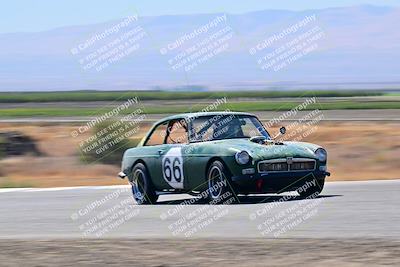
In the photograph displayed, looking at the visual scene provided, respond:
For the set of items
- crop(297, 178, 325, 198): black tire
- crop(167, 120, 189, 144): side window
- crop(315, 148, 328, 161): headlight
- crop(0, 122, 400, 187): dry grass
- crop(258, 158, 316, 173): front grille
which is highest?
crop(167, 120, 189, 144): side window

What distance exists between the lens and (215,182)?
15.0 m

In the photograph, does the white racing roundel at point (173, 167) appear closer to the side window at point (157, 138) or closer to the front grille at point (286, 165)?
the side window at point (157, 138)

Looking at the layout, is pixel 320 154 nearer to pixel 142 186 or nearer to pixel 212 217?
pixel 212 217

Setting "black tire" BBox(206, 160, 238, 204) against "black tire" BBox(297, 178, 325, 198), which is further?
"black tire" BBox(297, 178, 325, 198)

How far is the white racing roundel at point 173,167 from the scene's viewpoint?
15.6 meters

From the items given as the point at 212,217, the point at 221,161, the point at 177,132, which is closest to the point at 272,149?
the point at 221,161

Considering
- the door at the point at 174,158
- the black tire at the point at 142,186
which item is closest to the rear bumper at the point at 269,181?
the door at the point at 174,158

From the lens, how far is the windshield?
1564 centimetres

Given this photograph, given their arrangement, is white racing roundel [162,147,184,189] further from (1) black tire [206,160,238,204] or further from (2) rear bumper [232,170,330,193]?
(2) rear bumper [232,170,330,193]

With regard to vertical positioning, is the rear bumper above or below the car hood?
below

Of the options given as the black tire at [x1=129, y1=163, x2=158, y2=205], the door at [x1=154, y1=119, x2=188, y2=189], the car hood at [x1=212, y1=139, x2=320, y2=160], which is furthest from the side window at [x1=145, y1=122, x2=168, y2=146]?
the car hood at [x1=212, y1=139, x2=320, y2=160]

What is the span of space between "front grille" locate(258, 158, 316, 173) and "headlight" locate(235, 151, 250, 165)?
0.20 meters

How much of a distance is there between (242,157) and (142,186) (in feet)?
7.87

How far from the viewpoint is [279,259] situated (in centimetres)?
950
